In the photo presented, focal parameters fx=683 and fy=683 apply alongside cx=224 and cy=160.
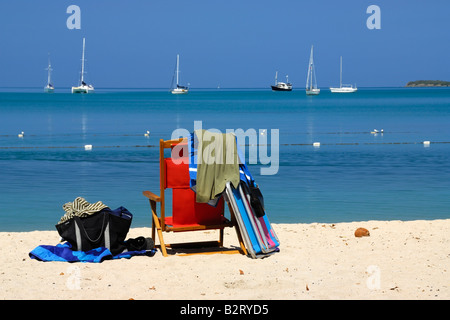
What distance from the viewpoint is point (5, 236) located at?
29.1 feet

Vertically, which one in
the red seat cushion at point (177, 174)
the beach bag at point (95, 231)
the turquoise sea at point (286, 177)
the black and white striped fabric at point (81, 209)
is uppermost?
the red seat cushion at point (177, 174)

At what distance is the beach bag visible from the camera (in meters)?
7.39

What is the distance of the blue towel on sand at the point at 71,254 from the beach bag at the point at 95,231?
92 millimetres

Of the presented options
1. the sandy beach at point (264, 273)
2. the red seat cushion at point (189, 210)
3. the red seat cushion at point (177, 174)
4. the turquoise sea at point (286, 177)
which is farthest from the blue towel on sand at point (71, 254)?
the turquoise sea at point (286, 177)

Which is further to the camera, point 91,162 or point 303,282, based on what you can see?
point 91,162

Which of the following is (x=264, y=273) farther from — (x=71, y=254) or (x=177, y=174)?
(x=71, y=254)

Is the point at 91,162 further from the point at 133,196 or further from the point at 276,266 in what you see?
the point at 276,266

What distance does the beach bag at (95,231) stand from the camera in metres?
7.39

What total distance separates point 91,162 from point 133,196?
25.3 feet

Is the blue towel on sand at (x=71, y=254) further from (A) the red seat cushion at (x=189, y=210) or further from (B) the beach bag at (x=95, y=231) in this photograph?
(A) the red seat cushion at (x=189, y=210)

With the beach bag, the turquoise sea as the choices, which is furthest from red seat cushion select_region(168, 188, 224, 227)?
the turquoise sea

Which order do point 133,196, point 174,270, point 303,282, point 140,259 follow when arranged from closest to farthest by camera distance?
point 303,282 → point 174,270 → point 140,259 → point 133,196

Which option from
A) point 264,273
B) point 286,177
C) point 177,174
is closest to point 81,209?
point 177,174
